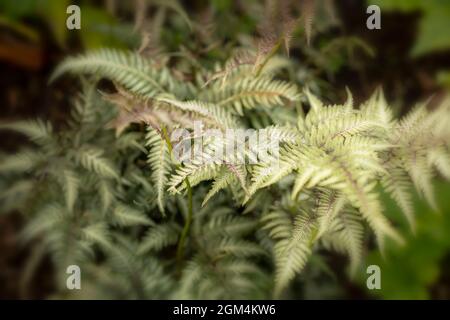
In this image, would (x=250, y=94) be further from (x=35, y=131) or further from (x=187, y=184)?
(x=35, y=131)

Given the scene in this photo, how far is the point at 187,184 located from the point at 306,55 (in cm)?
147

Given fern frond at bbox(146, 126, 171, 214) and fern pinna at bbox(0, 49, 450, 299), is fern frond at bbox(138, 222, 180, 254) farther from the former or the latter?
fern frond at bbox(146, 126, 171, 214)

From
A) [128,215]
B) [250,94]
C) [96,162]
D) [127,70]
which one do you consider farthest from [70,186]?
[250,94]

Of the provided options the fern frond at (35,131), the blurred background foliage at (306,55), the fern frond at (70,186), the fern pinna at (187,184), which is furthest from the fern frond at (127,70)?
the fern frond at (70,186)

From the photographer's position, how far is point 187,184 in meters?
1.61

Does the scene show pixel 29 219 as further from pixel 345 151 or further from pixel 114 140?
pixel 345 151

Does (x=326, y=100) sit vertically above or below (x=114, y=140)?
above

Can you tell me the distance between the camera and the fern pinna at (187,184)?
5.41 ft

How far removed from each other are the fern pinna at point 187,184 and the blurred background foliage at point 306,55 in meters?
0.29

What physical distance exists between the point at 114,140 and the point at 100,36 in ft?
2.90

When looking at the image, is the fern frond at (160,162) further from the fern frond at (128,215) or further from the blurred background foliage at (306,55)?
the blurred background foliage at (306,55)

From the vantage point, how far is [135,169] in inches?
80.8

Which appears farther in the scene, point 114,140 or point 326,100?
point 326,100
